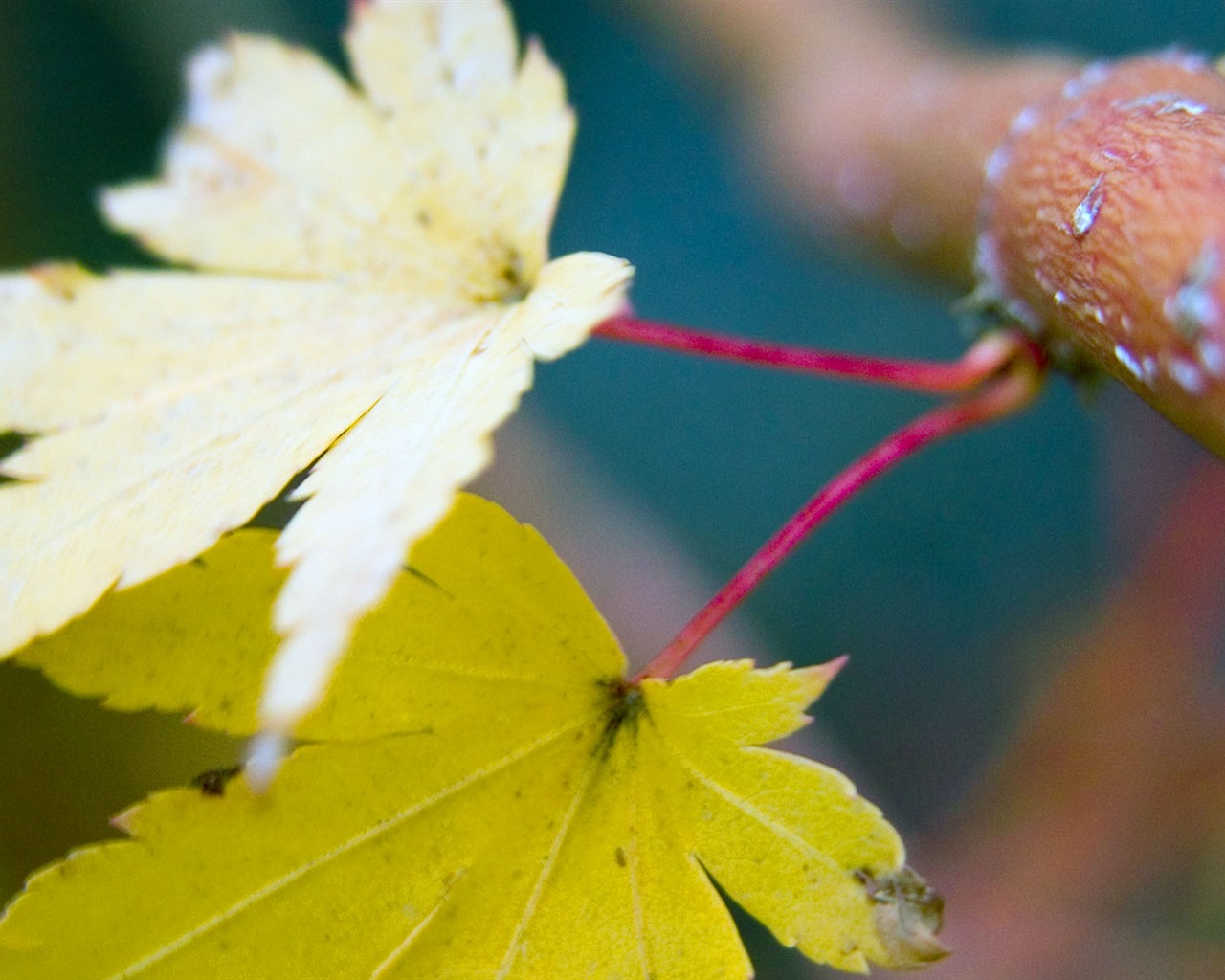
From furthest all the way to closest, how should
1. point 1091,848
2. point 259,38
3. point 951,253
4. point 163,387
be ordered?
point 1091,848 < point 951,253 < point 259,38 < point 163,387

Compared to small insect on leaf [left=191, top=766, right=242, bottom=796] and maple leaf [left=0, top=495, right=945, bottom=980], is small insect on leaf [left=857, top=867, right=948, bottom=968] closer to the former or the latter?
maple leaf [left=0, top=495, right=945, bottom=980]

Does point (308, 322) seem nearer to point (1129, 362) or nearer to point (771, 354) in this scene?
point (771, 354)

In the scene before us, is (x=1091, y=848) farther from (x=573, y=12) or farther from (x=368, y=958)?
(x=573, y=12)

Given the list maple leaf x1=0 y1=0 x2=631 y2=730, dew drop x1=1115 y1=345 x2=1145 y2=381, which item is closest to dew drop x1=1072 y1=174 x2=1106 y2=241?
dew drop x1=1115 y1=345 x2=1145 y2=381

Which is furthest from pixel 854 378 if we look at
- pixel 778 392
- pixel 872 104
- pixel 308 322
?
pixel 778 392

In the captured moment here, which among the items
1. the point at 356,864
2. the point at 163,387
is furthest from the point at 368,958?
the point at 163,387

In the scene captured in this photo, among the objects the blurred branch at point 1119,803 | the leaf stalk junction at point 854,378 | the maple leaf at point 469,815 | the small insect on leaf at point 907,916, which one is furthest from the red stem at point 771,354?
the blurred branch at point 1119,803

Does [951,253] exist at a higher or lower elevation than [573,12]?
lower
